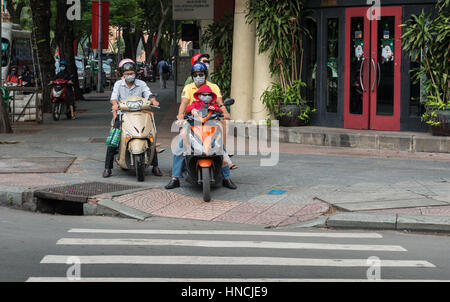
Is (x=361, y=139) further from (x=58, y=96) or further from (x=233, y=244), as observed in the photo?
(x=58, y=96)

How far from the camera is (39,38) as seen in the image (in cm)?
Answer: 2433

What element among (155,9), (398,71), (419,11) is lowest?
(398,71)

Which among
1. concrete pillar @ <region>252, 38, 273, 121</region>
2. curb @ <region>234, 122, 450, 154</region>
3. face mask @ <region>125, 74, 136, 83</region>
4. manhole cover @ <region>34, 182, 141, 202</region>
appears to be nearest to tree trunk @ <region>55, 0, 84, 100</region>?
concrete pillar @ <region>252, 38, 273, 121</region>

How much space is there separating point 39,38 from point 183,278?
1958 centimetres

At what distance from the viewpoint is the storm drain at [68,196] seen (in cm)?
995

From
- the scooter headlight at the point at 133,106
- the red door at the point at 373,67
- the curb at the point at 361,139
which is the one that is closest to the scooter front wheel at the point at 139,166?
the scooter headlight at the point at 133,106

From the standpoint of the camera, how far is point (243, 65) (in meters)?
17.5

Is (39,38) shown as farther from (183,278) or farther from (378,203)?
(183,278)

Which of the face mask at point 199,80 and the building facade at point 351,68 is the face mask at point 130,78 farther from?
the building facade at point 351,68

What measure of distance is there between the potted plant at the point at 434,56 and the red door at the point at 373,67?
59 centimetres

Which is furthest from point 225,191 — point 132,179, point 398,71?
point 398,71

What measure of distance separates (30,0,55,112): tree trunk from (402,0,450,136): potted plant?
507 inches

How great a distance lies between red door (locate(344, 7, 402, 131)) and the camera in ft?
51.6

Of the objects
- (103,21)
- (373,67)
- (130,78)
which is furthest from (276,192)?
(103,21)
